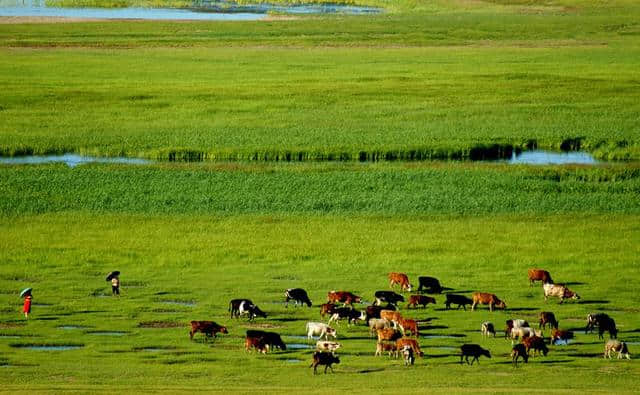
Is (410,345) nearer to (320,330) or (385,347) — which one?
(385,347)

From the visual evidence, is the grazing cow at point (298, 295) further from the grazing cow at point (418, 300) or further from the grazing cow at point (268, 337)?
the grazing cow at point (268, 337)

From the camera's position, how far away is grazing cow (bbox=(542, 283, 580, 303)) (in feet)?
88.6

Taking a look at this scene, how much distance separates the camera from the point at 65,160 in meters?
46.5

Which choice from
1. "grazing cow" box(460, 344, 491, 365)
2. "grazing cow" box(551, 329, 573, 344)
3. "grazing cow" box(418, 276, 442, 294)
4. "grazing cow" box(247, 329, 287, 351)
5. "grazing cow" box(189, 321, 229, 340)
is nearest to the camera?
"grazing cow" box(460, 344, 491, 365)

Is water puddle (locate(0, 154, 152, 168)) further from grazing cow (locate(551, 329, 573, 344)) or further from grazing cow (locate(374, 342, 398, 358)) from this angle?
grazing cow (locate(551, 329, 573, 344))

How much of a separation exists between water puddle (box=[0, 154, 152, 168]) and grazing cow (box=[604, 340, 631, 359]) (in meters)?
25.8

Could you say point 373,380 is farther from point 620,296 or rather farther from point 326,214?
point 326,214

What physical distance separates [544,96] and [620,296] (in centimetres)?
3331

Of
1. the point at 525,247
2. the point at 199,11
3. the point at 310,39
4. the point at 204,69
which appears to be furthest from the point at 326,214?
the point at 199,11

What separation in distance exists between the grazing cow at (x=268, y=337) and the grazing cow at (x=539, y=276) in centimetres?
787

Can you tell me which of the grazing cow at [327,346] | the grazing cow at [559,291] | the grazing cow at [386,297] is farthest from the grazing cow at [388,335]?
the grazing cow at [559,291]

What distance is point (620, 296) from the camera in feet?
91.1

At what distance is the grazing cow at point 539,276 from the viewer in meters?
28.3

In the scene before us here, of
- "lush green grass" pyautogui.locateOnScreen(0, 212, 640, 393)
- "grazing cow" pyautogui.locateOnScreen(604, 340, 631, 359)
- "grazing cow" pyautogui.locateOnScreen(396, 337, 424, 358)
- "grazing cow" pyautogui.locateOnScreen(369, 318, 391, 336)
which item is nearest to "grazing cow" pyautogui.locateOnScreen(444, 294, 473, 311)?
"lush green grass" pyautogui.locateOnScreen(0, 212, 640, 393)
